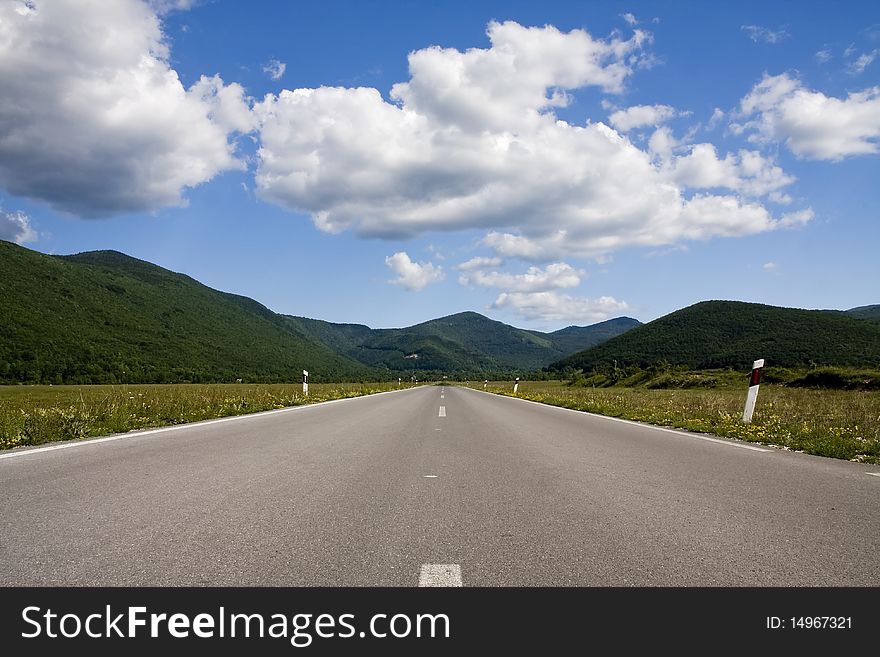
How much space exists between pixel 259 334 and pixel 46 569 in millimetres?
162463

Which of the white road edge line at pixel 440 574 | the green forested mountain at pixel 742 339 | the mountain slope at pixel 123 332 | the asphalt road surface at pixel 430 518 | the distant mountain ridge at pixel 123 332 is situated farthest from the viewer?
the mountain slope at pixel 123 332

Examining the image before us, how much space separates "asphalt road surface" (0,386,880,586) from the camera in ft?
10.4

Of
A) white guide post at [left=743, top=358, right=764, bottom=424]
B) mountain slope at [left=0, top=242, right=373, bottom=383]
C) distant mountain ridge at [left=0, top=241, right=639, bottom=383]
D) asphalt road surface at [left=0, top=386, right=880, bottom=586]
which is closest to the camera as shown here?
asphalt road surface at [left=0, top=386, right=880, bottom=586]

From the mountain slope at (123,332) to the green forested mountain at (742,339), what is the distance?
69.6 metres

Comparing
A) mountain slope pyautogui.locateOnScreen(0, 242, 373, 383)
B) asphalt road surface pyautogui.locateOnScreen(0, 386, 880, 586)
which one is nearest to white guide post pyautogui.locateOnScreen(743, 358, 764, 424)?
asphalt road surface pyautogui.locateOnScreen(0, 386, 880, 586)

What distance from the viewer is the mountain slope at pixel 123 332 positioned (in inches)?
3295

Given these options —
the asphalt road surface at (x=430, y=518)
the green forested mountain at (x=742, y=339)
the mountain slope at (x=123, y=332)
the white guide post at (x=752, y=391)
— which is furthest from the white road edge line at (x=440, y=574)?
the mountain slope at (x=123, y=332)

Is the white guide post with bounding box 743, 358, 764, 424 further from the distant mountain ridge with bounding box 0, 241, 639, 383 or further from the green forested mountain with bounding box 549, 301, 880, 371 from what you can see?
the distant mountain ridge with bounding box 0, 241, 639, 383

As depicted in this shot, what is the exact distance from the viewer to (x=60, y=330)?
9350 cm

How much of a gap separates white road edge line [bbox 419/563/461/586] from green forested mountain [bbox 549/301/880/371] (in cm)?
7770

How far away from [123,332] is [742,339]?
115274 mm

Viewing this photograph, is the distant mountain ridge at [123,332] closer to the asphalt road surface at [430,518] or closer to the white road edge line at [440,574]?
the asphalt road surface at [430,518]
